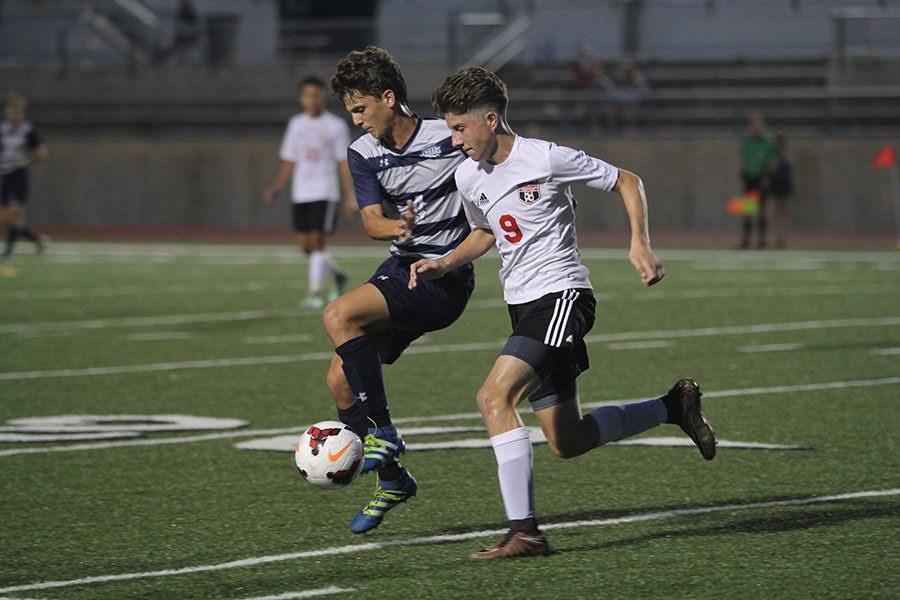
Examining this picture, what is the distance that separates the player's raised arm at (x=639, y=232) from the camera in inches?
235

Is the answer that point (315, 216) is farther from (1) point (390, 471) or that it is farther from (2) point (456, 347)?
(1) point (390, 471)

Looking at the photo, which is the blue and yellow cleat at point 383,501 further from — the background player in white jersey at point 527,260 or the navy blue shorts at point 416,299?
the navy blue shorts at point 416,299

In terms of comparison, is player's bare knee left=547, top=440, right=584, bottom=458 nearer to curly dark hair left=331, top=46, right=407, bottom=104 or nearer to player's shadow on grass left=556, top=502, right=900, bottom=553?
player's shadow on grass left=556, top=502, right=900, bottom=553

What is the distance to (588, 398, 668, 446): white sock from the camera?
6.77 meters

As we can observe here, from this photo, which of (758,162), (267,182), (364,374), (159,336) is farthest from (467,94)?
(267,182)

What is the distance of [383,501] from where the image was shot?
21.8 ft

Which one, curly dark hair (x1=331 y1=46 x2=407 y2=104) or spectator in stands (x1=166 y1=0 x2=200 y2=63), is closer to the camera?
curly dark hair (x1=331 y1=46 x2=407 y2=104)

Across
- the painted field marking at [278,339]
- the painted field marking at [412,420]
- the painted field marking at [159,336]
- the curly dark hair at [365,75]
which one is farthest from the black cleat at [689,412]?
the painted field marking at [159,336]

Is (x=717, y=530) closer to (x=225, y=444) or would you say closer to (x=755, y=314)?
(x=225, y=444)

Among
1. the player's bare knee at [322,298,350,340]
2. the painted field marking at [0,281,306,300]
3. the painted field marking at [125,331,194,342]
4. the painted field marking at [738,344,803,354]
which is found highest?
the player's bare knee at [322,298,350,340]

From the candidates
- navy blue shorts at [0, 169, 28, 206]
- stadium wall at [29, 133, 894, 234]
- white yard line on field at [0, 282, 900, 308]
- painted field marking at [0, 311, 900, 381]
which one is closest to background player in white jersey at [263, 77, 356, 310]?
white yard line on field at [0, 282, 900, 308]

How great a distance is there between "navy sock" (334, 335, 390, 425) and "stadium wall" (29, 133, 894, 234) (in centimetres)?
2361

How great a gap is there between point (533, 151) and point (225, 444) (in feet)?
10.5

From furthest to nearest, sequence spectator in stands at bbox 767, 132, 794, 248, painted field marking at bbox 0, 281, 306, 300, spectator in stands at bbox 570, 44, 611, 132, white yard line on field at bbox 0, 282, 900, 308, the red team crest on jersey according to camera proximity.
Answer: spectator in stands at bbox 570, 44, 611, 132
spectator in stands at bbox 767, 132, 794, 248
painted field marking at bbox 0, 281, 306, 300
white yard line on field at bbox 0, 282, 900, 308
the red team crest on jersey
